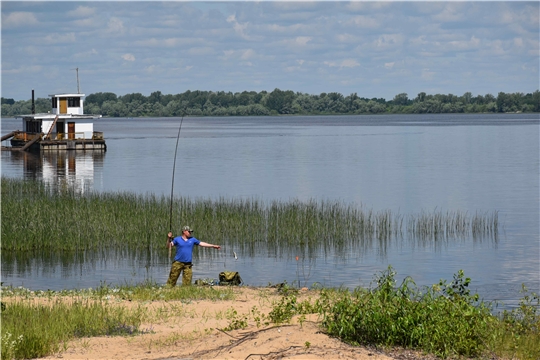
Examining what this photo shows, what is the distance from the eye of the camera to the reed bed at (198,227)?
27.4 meters

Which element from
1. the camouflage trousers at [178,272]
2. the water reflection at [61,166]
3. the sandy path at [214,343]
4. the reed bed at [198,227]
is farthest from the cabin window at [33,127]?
the sandy path at [214,343]

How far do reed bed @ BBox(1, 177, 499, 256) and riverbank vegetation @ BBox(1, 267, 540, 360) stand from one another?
11703mm

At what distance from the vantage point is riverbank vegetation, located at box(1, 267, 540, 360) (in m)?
11.5

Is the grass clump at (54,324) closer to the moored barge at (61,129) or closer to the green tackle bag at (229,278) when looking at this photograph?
the green tackle bag at (229,278)

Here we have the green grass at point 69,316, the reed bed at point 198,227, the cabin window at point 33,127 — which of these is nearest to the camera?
the green grass at point 69,316

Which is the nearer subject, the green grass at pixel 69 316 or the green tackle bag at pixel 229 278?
the green grass at pixel 69 316

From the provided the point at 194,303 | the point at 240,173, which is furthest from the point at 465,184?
the point at 194,303

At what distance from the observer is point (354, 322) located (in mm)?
11648

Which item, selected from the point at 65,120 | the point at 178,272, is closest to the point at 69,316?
the point at 178,272

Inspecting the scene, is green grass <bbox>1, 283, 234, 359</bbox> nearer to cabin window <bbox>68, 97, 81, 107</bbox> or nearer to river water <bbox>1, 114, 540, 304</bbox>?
A: river water <bbox>1, 114, 540, 304</bbox>

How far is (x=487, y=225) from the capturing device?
110ft

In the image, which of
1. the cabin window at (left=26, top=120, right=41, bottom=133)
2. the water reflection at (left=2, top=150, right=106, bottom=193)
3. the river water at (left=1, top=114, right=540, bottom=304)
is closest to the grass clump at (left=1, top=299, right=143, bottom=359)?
the river water at (left=1, top=114, right=540, bottom=304)

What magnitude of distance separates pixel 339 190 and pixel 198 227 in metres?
23.2

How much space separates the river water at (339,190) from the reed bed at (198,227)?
2.83 feet
